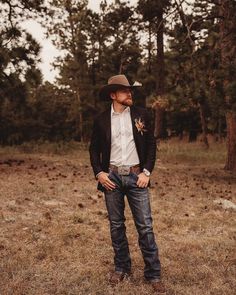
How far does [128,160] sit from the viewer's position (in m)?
4.61

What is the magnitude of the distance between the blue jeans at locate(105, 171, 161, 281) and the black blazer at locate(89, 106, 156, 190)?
0.18 meters

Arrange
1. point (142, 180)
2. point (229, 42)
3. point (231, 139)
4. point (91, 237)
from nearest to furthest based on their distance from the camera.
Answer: point (142, 180)
point (91, 237)
point (229, 42)
point (231, 139)

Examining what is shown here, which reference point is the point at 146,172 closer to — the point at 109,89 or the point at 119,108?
the point at 119,108

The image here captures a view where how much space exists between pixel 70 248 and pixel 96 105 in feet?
88.8

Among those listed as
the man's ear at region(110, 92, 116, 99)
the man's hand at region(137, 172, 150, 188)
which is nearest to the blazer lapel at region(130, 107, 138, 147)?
the man's ear at region(110, 92, 116, 99)

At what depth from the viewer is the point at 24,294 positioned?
4.44m

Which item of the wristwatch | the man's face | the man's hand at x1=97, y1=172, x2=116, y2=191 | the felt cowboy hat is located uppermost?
the felt cowboy hat

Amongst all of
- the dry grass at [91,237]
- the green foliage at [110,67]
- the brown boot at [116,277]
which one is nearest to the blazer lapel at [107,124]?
the brown boot at [116,277]

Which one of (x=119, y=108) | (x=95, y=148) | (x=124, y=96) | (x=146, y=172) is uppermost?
(x=124, y=96)

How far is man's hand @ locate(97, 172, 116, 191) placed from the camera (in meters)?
4.58

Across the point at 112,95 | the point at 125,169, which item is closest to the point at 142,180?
the point at 125,169

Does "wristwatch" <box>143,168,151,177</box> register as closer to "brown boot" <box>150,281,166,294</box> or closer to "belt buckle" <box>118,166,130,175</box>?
"belt buckle" <box>118,166,130,175</box>

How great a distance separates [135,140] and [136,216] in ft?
2.73

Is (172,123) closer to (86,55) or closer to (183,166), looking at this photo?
(86,55)
